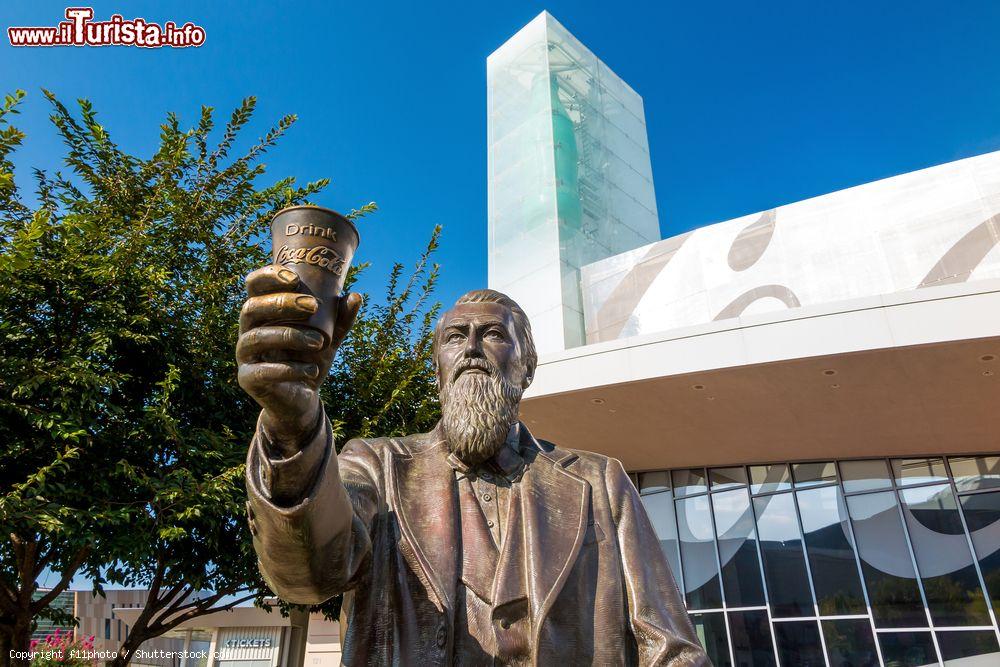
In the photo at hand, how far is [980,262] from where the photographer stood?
15633mm

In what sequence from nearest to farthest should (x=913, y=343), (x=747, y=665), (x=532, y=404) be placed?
1. (x=913, y=343)
2. (x=532, y=404)
3. (x=747, y=665)

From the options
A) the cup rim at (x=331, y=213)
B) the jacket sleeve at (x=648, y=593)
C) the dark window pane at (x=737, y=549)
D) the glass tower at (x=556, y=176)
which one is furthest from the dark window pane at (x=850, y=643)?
the cup rim at (x=331, y=213)

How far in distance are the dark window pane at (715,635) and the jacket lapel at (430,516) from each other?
690 inches

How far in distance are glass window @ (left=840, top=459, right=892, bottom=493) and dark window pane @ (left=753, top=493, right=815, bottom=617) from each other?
149cm

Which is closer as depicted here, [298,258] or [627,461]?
[298,258]

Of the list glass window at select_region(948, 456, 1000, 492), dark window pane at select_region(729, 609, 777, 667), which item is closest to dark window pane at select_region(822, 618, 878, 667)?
dark window pane at select_region(729, 609, 777, 667)

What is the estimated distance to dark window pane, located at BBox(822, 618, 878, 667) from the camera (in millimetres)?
15531

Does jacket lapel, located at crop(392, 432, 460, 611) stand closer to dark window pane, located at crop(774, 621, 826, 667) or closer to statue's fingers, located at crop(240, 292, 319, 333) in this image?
statue's fingers, located at crop(240, 292, 319, 333)

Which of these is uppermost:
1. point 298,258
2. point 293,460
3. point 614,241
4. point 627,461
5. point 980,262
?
point 614,241

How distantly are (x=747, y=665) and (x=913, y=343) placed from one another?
32.8ft

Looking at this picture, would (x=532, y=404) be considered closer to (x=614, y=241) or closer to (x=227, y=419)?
(x=227, y=419)

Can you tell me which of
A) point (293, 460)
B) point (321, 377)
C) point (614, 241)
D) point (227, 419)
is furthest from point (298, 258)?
point (614, 241)

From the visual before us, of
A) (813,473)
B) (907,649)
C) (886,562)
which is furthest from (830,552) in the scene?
(907,649)

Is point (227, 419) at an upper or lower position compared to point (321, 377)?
upper
